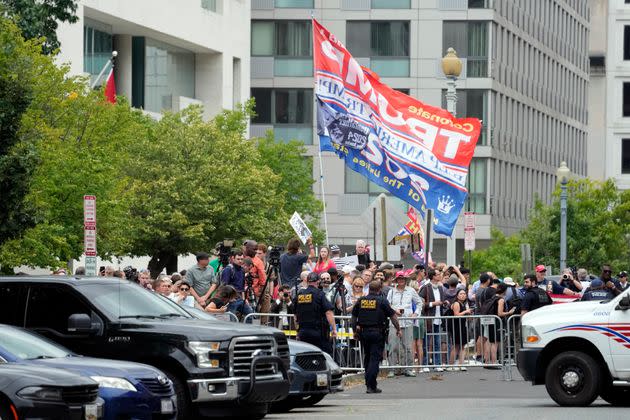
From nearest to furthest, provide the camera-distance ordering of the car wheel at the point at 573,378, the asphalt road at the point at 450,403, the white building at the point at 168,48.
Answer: the asphalt road at the point at 450,403 < the car wheel at the point at 573,378 < the white building at the point at 168,48

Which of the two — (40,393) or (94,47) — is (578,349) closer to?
(40,393)

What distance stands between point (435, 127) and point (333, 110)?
2.15 meters

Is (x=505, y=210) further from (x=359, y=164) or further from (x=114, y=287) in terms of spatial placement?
(x=114, y=287)

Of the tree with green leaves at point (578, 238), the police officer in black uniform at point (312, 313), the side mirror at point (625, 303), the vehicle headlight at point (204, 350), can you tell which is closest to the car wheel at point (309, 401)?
the police officer in black uniform at point (312, 313)

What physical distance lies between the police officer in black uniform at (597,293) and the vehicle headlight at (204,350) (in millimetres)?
11198

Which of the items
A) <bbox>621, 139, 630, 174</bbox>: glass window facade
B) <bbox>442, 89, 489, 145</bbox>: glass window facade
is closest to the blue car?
<bbox>442, 89, 489, 145</bbox>: glass window facade

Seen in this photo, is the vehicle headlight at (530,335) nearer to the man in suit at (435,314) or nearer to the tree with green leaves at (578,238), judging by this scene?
the man in suit at (435,314)

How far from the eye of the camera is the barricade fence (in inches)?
1123

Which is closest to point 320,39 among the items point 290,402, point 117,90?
point 290,402

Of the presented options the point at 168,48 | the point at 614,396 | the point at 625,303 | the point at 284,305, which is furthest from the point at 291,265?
the point at 168,48

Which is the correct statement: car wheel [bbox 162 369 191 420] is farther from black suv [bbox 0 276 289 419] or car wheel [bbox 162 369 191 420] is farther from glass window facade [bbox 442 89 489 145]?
glass window facade [bbox 442 89 489 145]

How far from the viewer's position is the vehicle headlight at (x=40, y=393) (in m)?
14.9

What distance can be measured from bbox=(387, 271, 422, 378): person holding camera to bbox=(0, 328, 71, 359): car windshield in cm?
1213

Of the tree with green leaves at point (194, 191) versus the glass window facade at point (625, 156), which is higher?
the glass window facade at point (625, 156)
